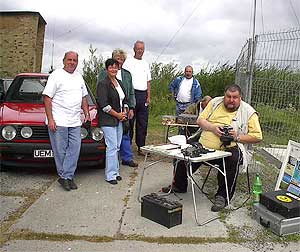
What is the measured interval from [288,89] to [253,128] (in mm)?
718

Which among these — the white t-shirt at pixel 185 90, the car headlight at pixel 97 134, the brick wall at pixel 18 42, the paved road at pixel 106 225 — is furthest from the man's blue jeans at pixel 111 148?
the brick wall at pixel 18 42

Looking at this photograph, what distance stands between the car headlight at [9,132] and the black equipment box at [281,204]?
134 inches

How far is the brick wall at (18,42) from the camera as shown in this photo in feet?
88.3

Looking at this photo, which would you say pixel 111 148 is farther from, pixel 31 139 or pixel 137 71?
pixel 137 71

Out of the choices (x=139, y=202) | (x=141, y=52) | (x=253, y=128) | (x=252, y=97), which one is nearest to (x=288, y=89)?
(x=253, y=128)

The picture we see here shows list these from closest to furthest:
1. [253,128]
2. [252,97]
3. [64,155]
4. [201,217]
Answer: [201,217] < [253,128] < [64,155] < [252,97]

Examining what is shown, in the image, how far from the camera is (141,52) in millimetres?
6852

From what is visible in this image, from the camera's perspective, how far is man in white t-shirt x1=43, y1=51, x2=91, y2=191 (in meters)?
5.07

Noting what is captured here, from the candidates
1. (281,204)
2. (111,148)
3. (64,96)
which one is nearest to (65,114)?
(64,96)

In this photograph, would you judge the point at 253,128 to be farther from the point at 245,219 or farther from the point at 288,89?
the point at 245,219

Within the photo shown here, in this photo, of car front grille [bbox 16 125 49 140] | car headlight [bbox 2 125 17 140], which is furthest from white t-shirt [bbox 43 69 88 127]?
car headlight [bbox 2 125 17 140]

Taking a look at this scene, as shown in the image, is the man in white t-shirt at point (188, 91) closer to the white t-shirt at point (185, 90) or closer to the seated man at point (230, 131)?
the white t-shirt at point (185, 90)

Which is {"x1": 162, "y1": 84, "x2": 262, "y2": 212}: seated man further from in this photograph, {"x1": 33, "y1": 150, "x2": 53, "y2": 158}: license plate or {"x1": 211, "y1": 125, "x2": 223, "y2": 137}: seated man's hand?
{"x1": 33, "y1": 150, "x2": 53, "y2": 158}: license plate

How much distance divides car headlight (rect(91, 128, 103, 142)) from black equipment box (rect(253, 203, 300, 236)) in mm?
2605
